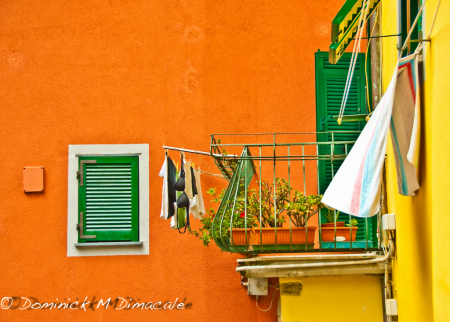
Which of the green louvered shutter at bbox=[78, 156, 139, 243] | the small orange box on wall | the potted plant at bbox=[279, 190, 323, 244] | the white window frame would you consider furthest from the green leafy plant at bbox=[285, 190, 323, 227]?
the small orange box on wall

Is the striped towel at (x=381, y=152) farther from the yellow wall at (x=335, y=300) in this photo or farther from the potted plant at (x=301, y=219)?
the yellow wall at (x=335, y=300)

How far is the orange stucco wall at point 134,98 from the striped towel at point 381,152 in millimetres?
2995

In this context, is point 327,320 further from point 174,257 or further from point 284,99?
point 284,99

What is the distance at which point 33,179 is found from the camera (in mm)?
6230

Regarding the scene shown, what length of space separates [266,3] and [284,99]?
1.19 meters

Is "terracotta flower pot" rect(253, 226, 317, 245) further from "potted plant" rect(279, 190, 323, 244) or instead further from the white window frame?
the white window frame

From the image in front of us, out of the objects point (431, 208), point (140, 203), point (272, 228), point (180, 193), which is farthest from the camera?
point (140, 203)

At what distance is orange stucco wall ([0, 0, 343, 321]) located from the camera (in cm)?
609

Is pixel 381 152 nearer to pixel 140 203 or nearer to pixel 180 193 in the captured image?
pixel 180 193

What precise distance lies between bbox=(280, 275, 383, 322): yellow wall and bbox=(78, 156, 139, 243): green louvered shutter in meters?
2.30

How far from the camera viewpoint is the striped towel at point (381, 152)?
9.57 feet

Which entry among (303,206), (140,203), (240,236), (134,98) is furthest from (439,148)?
(134,98)

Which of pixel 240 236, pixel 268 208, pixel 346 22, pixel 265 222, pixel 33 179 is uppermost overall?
pixel 346 22

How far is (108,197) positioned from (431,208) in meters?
4.05
